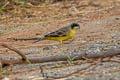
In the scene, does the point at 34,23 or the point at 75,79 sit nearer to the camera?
the point at 75,79

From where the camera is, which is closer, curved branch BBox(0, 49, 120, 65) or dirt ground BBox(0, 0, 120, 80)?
dirt ground BBox(0, 0, 120, 80)

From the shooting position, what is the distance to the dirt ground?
231 inches

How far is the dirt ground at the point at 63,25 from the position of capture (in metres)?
5.86

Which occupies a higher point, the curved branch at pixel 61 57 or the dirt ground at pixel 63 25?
the curved branch at pixel 61 57

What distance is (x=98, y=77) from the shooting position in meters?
5.30

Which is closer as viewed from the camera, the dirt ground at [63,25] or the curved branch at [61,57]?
the dirt ground at [63,25]

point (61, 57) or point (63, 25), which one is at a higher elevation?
point (61, 57)

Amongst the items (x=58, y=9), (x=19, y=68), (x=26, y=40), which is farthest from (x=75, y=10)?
Result: (x=19, y=68)

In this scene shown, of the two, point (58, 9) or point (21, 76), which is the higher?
point (21, 76)

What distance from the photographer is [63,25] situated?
11500mm

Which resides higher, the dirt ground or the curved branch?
the curved branch

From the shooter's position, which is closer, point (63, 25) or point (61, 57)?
point (61, 57)

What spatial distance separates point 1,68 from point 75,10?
7.64 metres

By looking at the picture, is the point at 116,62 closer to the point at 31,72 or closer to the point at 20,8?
the point at 31,72
